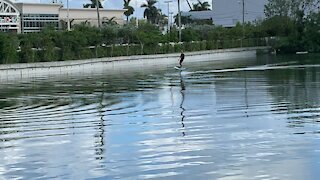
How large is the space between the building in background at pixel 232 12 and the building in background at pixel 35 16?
30956 mm

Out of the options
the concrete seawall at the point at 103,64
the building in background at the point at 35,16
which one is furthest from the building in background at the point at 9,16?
the concrete seawall at the point at 103,64

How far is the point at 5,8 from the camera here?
89.8 metres

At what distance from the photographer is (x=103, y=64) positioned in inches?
2190

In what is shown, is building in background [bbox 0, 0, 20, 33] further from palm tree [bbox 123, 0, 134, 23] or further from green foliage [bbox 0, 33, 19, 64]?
green foliage [bbox 0, 33, 19, 64]

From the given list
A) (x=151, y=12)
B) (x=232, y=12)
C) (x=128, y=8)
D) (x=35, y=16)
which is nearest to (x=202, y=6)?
(x=151, y=12)

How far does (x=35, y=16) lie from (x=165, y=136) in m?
84.6

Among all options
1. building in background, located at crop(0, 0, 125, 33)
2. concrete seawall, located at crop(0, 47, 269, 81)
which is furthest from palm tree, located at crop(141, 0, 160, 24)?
concrete seawall, located at crop(0, 47, 269, 81)

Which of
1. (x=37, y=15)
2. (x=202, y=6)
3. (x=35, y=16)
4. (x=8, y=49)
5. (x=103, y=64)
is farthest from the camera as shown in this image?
(x=202, y=6)

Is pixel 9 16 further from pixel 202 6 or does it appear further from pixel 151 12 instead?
pixel 202 6

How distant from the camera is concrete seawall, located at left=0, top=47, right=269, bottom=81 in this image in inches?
1779

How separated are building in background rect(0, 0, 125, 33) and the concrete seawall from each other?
26518 mm

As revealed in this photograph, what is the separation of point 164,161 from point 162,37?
62.1 m

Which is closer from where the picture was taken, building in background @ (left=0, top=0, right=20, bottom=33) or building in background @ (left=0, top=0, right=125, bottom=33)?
building in background @ (left=0, top=0, right=20, bottom=33)

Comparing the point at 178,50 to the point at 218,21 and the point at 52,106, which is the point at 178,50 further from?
the point at 218,21
